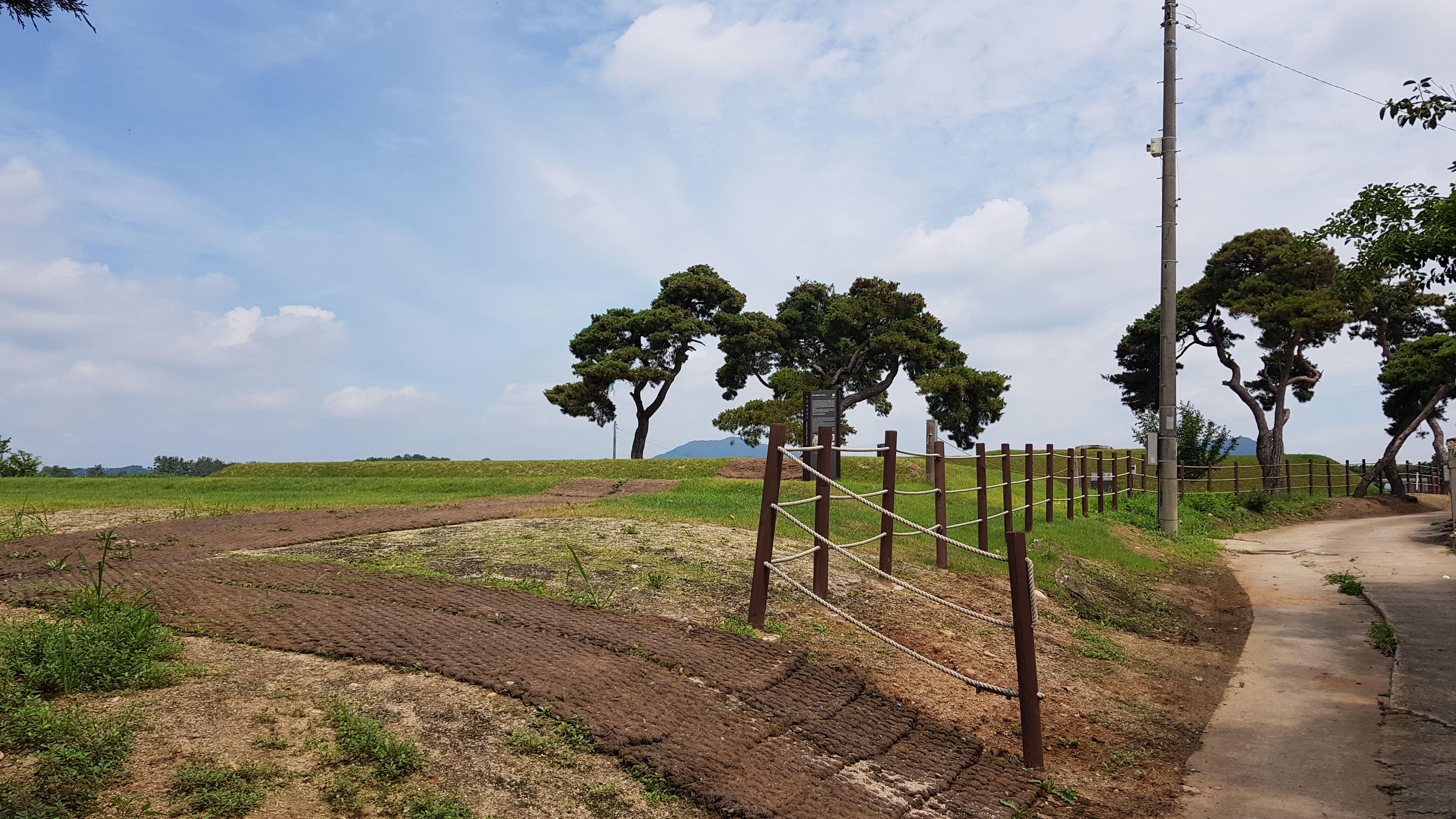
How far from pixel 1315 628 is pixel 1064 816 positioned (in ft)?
20.1

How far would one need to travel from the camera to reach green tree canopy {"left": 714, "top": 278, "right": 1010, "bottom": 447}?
30719mm

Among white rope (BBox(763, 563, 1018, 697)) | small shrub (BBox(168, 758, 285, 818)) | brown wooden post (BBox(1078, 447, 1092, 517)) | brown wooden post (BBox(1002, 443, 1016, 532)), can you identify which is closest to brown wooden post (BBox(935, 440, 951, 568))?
brown wooden post (BBox(1002, 443, 1016, 532))

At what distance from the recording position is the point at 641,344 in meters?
33.9

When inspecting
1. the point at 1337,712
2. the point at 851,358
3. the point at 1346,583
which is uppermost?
the point at 851,358

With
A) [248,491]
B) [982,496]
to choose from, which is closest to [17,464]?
[248,491]

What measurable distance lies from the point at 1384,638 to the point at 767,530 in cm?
608

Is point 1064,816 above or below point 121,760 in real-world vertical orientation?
below

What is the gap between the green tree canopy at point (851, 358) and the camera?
30.7 meters

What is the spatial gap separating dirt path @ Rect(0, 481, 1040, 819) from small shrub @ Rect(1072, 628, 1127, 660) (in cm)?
295

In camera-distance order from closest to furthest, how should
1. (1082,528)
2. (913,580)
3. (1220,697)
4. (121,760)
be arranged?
(121,760) → (1220,697) → (913,580) → (1082,528)

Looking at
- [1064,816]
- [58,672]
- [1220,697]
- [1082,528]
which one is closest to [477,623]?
[58,672]

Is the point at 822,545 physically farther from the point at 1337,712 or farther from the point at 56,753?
the point at 56,753

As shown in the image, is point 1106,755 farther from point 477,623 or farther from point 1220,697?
point 477,623

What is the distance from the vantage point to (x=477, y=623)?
5562mm
